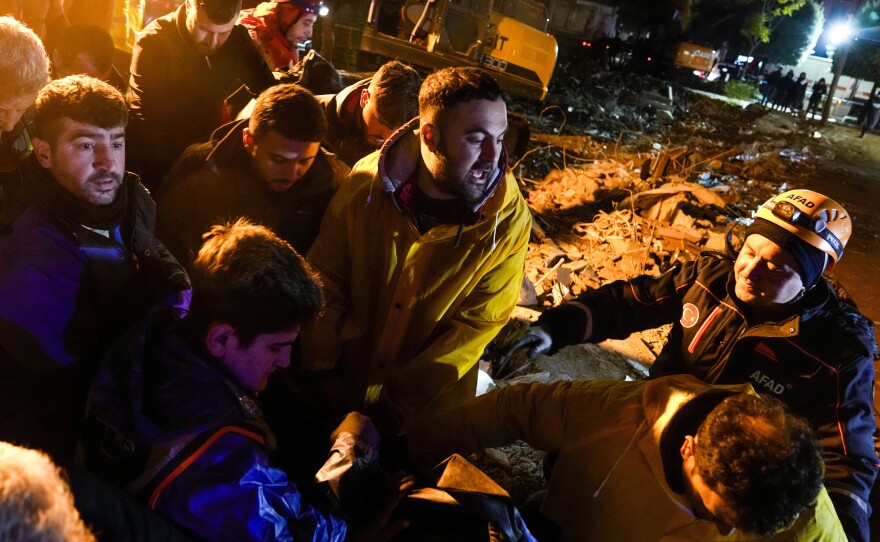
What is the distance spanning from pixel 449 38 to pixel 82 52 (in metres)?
7.86

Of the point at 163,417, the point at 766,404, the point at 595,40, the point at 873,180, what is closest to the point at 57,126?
the point at 163,417

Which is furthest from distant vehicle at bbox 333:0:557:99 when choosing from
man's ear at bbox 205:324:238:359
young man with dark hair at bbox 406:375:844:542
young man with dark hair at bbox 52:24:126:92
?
man's ear at bbox 205:324:238:359

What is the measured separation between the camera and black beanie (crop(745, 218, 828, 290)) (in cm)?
254

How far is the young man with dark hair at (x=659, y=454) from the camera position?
1567 mm

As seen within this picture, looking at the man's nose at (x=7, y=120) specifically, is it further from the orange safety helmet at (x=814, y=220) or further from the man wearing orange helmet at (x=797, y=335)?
the orange safety helmet at (x=814, y=220)

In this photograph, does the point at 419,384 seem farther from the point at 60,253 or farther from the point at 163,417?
the point at 60,253

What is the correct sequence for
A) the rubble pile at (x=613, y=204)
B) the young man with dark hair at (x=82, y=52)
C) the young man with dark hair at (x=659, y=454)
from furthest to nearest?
the rubble pile at (x=613, y=204)
the young man with dark hair at (x=82, y=52)
the young man with dark hair at (x=659, y=454)

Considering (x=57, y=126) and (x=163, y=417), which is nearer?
(x=163, y=417)

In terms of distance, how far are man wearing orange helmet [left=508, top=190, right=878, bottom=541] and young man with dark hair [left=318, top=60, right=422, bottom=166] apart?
1585 millimetres

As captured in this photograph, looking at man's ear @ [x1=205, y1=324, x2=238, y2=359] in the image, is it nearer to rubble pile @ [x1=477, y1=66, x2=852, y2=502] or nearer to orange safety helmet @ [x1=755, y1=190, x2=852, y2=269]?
rubble pile @ [x1=477, y1=66, x2=852, y2=502]

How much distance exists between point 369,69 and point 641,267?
6.93 m

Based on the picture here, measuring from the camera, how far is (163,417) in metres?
1.38

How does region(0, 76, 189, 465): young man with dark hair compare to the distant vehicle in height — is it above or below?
below

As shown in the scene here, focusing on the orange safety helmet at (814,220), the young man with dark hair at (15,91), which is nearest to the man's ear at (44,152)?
the young man with dark hair at (15,91)
